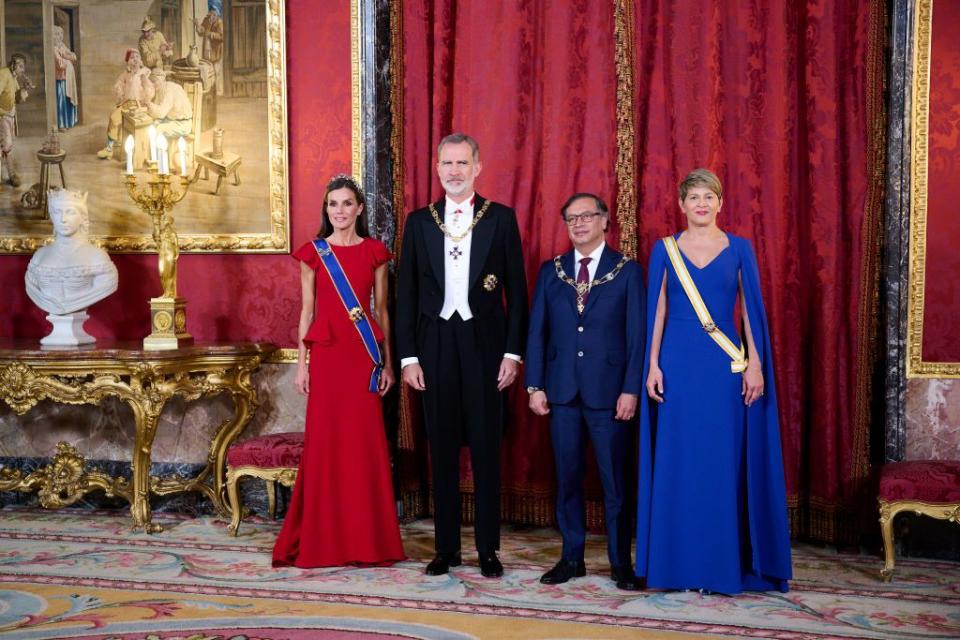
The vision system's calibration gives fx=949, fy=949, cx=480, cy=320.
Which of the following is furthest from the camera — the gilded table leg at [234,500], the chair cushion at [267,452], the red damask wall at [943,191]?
the gilded table leg at [234,500]

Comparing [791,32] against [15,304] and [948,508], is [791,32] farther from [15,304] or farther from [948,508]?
[15,304]

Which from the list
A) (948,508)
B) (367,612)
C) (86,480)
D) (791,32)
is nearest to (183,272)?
(86,480)

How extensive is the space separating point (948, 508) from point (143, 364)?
317 cm

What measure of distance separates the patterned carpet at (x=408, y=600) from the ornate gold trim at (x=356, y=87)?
1752 mm

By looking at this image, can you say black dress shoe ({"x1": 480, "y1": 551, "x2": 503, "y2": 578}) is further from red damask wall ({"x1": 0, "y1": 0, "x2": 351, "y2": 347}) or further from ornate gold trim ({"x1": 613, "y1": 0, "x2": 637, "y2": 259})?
red damask wall ({"x1": 0, "y1": 0, "x2": 351, "y2": 347})

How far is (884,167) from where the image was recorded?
3.85 metres

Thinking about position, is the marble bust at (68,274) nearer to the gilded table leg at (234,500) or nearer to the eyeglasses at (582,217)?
the gilded table leg at (234,500)

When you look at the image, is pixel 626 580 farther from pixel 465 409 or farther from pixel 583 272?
pixel 583 272

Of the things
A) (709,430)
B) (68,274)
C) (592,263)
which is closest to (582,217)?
(592,263)

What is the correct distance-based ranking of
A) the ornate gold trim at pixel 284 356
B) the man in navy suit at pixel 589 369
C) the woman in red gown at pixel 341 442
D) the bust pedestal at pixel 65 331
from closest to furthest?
the man in navy suit at pixel 589 369 → the woman in red gown at pixel 341 442 → the bust pedestal at pixel 65 331 → the ornate gold trim at pixel 284 356

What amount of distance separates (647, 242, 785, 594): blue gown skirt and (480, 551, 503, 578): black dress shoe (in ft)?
1.83

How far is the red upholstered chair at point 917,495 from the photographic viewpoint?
3381 mm

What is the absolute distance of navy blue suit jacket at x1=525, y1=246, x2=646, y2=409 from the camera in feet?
10.9

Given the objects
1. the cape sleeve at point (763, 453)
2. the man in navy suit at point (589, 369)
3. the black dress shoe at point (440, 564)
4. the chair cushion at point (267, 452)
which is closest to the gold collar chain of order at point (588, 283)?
the man in navy suit at point (589, 369)
